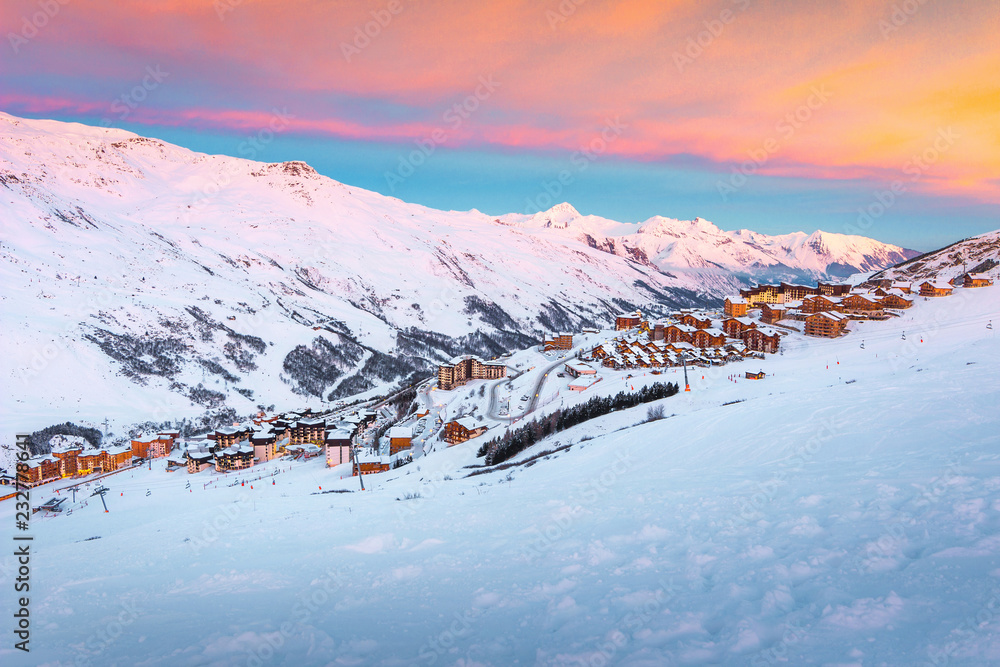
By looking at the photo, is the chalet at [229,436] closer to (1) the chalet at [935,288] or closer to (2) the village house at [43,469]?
(2) the village house at [43,469]

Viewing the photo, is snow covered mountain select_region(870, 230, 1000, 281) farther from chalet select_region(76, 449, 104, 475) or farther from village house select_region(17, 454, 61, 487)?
village house select_region(17, 454, 61, 487)

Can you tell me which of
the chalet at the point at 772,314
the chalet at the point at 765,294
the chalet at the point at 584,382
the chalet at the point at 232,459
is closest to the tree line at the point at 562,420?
the chalet at the point at 584,382

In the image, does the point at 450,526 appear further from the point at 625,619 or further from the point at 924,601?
the point at 924,601

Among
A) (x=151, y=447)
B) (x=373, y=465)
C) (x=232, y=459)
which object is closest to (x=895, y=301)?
(x=373, y=465)

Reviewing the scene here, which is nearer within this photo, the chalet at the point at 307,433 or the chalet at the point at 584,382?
the chalet at the point at 584,382

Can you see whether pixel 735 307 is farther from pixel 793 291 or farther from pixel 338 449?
pixel 338 449

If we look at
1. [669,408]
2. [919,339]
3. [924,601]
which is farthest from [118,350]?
[919,339]
